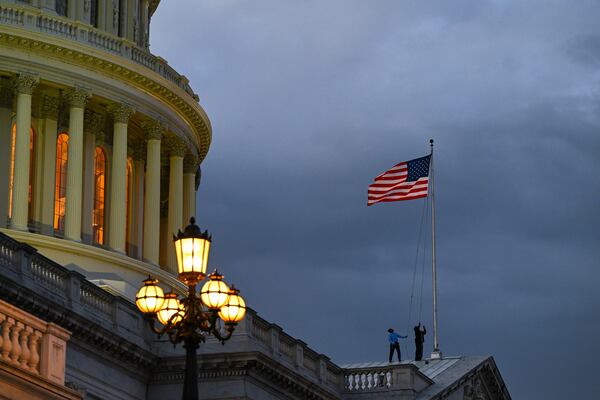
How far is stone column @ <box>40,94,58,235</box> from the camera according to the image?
177ft

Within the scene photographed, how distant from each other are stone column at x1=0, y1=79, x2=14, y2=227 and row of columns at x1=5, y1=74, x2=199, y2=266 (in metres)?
0.54

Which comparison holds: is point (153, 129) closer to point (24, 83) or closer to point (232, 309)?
point (24, 83)

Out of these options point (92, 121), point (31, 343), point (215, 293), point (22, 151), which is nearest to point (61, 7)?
point (92, 121)

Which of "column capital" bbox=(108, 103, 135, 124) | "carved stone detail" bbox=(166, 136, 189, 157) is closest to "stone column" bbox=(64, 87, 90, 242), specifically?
"column capital" bbox=(108, 103, 135, 124)

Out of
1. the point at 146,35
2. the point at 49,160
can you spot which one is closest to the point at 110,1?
the point at 146,35

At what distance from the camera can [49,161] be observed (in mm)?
55094

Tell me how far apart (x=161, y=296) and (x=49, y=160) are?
31.6m

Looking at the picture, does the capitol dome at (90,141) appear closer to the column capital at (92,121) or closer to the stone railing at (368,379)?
the column capital at (92,121)

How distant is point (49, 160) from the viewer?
5512 centimetres

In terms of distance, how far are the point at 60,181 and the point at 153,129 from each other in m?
4.67

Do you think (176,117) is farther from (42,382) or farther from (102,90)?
(42,382)

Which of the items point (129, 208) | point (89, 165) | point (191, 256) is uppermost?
point (89, 165)

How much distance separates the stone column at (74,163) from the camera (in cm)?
5375

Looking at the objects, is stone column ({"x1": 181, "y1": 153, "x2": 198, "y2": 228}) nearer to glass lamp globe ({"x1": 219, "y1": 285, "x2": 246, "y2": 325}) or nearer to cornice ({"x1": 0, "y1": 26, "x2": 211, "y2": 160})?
cornice ({"x1": 0, "y1": 26, "x2": 211, "y2": 160})
